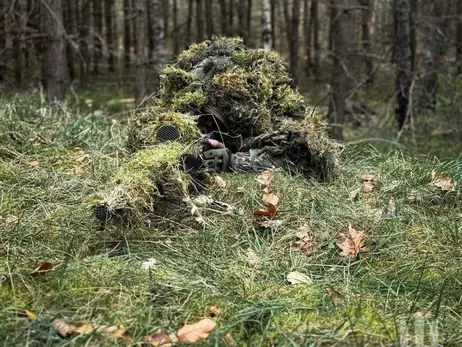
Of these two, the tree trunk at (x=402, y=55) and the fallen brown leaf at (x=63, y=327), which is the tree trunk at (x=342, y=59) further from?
the fallen brown leaf at (x=63, y=327)

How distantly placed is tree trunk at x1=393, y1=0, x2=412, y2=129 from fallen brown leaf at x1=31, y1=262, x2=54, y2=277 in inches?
332

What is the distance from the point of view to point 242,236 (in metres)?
3.18

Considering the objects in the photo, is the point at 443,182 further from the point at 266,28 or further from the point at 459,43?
the point at 459,43

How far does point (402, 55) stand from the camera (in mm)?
10398

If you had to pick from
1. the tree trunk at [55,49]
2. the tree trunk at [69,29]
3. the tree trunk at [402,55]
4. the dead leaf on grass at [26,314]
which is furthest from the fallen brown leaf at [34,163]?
the tree trunk at [69,29]

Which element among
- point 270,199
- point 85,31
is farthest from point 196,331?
point 85,31

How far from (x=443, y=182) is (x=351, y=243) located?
1.36m

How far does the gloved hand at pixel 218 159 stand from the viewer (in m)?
4.07

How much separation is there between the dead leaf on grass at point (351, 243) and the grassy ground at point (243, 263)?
0.04 meters

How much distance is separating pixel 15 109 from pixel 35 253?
3.19 metres

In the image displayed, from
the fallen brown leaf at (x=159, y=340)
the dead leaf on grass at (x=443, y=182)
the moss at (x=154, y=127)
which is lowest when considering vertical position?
the dead leaf on grass at (x=443, y=182)

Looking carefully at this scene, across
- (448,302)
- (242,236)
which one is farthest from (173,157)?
(448,302)

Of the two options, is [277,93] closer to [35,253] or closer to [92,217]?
[92,217]

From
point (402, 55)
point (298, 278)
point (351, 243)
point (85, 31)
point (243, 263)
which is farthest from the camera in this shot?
point (85, 31)
